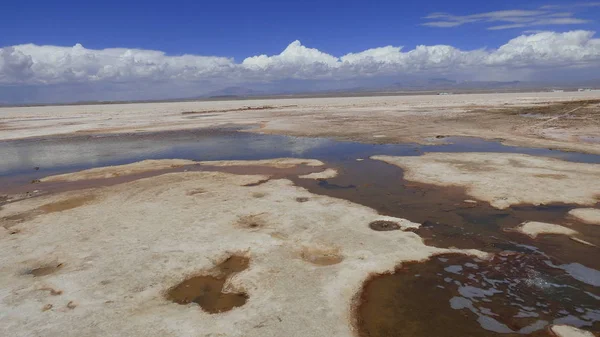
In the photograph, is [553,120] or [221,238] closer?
[221,238]

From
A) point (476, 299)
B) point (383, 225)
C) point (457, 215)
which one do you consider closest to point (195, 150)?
point (383, 225)

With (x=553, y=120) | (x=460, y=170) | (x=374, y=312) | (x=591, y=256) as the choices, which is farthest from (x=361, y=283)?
(x=553, y=120)

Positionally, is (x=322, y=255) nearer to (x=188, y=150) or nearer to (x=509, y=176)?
(x=509, y=176)

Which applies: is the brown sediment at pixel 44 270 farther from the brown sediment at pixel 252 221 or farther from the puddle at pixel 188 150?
the puddle at pixel 188 150

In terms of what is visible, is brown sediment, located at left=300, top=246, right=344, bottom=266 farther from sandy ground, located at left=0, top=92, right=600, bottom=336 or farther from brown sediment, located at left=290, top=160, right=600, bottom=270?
brown sediment, located at left=290, top=160, right=600, bottom=270

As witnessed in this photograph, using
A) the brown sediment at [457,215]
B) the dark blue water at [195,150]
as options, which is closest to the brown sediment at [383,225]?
the brown sediment at [457,215]

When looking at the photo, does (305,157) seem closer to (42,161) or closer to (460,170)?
(460,170)
